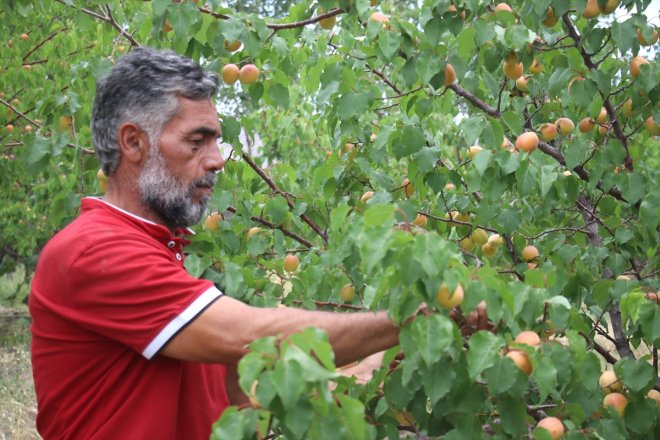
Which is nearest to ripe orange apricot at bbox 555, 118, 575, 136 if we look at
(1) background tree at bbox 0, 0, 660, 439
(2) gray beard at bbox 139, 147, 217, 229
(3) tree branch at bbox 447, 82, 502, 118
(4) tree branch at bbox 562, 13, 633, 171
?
(1) background tree at bbox 0, 0, 660, 439

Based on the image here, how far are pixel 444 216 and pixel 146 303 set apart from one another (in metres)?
1.47

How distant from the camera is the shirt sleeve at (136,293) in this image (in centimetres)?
195

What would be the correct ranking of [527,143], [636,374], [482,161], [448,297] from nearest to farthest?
[448,297], [636,374], [482,161], [527,143]

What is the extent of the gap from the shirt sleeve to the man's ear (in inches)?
15.1

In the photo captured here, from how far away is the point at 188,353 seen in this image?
1.96 metres

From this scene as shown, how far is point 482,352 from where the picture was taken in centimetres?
179

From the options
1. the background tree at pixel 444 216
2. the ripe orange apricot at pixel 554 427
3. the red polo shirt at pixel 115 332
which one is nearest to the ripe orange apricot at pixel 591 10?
the background tree at pixel 444 216

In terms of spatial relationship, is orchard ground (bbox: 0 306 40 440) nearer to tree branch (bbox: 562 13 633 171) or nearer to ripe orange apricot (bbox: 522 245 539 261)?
ripe orange apricot (bbox: 522 245 539 261)

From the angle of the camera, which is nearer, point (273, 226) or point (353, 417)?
point (353, 417)

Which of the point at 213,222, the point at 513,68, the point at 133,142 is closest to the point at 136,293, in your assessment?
the point at 133,142

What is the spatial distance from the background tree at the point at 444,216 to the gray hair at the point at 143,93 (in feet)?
0.77

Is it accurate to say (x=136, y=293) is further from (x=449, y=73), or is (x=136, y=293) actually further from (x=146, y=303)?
(x=449, y=73)

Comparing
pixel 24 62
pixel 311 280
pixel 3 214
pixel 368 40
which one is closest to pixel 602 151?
pixel 368 40

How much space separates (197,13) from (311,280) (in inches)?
33.4
